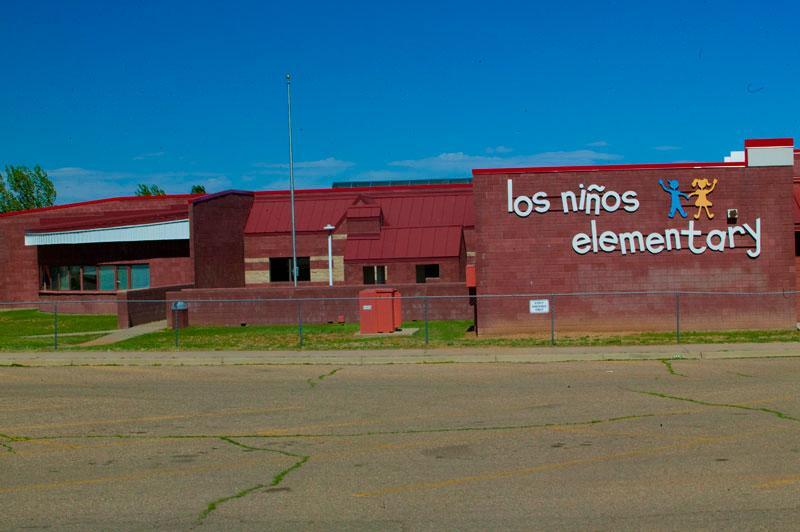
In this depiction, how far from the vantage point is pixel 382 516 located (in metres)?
8.08

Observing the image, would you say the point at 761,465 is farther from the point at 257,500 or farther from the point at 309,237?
the point at 309,237

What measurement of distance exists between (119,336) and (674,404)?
2039 cm

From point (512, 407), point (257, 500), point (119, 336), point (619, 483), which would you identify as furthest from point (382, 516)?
point (119, 336)

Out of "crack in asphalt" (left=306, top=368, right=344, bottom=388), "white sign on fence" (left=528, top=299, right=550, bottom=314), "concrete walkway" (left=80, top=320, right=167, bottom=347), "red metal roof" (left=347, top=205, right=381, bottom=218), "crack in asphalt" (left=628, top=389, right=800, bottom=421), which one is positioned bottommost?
"crack in asphalt" (left=628, top=389, right=800, bottom=421)

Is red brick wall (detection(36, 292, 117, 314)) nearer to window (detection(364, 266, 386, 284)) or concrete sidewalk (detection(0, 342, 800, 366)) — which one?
window (detection(364, 266, 386, 284))

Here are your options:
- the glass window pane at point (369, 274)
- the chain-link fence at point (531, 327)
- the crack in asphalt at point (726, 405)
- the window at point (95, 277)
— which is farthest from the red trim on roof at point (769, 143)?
the window at point (95, 277)

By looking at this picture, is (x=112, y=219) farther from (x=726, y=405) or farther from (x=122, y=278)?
(x=726, y=405)

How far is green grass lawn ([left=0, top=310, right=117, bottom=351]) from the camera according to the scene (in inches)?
1069

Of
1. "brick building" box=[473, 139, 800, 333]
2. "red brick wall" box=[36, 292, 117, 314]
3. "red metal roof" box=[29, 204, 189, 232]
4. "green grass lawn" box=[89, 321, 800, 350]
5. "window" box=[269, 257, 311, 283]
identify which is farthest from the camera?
"window" box=[269, 257, 311, 283]

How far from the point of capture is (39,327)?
3519 centimetres

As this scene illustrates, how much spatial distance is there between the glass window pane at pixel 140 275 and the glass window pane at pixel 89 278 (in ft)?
9.63

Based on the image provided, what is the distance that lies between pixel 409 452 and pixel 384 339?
49.9 ft

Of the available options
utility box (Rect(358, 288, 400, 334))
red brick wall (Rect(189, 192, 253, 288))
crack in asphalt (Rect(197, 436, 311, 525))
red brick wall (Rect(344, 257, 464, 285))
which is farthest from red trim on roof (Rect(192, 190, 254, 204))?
crack in asphalt (Rect(197, 436, 311, 525))

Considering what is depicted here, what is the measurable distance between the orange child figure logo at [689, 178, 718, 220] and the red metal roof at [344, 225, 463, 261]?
13844 mm
